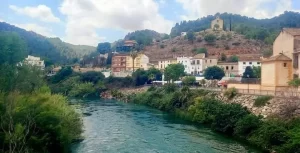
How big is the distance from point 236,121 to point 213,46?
8564 cm

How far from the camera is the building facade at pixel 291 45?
3722cm

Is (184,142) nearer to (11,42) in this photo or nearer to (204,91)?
(204,91)

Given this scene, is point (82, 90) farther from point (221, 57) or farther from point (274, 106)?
point (274, 106)

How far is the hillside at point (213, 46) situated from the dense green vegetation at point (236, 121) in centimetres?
5350

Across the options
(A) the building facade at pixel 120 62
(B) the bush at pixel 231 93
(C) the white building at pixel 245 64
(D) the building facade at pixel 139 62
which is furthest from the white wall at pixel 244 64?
(A) the building facade at pixel 120 62

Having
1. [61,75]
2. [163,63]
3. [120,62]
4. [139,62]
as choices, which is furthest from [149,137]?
[120,62]

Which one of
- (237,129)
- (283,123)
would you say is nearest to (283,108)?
(283,123)

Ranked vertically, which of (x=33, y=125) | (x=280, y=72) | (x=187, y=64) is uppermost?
(x=187, y=64)

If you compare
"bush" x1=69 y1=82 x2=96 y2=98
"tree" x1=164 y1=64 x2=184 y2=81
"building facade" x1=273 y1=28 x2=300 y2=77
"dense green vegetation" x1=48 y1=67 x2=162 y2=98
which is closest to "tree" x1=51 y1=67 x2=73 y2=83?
"dense green vegetation" x1=48 y1=67 x2=162 y2=98

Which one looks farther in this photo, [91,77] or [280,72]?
[91,77]

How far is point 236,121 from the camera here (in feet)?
109

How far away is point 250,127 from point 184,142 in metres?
6.12

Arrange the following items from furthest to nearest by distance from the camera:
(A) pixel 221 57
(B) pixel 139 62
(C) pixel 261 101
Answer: (B) pixel 139 62 → (A) pixel 221 57 → (C) pixel 261 101

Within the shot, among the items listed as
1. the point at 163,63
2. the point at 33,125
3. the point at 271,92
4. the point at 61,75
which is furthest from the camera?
the point at 163,63
